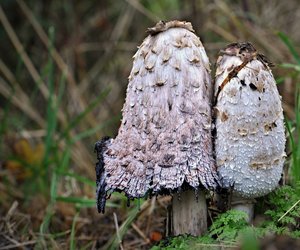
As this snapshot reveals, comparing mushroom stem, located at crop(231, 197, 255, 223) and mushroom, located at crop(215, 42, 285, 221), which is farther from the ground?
mushroom, located at crop(215, 42, 285, 221)

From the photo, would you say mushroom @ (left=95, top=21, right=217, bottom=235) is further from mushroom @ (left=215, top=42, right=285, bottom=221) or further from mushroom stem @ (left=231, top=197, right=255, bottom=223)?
mushroom stem @ (left=231, top=197, right=255, bottom=223)

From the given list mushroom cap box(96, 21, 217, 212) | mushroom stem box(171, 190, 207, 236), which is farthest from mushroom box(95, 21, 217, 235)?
mushroom stem box(171, 190, 207, 236)

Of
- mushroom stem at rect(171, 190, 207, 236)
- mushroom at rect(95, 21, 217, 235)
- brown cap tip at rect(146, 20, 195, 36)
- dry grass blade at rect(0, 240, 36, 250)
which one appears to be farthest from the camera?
dry grass blade at rect(0, 240, 36, 250)

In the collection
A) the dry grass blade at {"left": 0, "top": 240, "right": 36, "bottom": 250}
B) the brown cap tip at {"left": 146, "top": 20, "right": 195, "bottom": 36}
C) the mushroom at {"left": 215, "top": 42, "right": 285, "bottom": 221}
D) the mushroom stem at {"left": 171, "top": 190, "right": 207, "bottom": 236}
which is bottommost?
the dry grass blade at {"left": 0, "top": 240, "right": 36, "bottom": 250}

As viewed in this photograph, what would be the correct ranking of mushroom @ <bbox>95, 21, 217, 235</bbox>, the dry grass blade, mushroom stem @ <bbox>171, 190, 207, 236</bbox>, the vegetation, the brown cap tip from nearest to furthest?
1. mushroom @ <bbox>95, 21, 217, 235</bbox>
2. the brown cap tip
3. mushroom stem @ <bbox>171, 190, 207, 236</bbox>
4. the vegetation
5. the dry grass blade

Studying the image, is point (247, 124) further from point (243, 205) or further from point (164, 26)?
point (164, 26)

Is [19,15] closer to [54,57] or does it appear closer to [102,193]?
[54,57]
